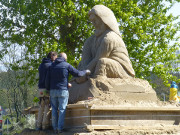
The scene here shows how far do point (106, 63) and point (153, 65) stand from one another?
36.1ft

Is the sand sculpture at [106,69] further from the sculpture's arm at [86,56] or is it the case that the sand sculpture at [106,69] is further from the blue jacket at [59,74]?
the blue jacket at [59,74]

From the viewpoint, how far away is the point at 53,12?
1909cm

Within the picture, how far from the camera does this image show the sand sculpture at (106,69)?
361 inches

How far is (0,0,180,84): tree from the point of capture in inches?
743

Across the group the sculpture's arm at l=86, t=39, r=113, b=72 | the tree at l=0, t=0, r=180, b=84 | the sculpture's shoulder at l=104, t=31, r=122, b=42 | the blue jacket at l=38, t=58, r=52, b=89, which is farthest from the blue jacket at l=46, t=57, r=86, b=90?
the tree at l=0, t=0, r=180, b=84

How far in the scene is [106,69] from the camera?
30.9 feet

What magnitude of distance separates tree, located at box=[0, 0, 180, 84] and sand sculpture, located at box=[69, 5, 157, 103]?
8.17 metres

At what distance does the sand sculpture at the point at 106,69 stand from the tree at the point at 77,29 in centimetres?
817

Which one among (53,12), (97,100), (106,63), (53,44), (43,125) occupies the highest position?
(53,12)

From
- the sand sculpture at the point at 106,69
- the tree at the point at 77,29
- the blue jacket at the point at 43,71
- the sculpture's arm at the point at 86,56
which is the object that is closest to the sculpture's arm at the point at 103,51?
the sand sculpture at the point at 106,69

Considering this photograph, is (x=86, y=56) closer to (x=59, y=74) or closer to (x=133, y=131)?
(x=59, y=74)

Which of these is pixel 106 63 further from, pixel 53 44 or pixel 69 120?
pixel 53 44

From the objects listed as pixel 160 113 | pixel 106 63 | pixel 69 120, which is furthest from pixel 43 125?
pixel 160 113

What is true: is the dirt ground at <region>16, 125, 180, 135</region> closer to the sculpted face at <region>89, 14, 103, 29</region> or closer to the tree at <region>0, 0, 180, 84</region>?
the sculpted face at <region>89, 14, 103, 29</region>
